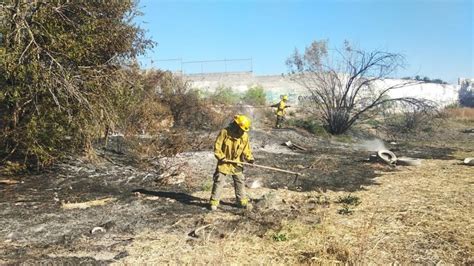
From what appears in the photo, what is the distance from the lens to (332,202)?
8.36 m

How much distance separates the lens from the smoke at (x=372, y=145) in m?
19.3

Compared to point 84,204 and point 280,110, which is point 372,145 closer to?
point 280,110

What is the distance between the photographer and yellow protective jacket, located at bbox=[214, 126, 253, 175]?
25.2ft

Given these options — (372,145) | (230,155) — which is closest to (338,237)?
(230,155)

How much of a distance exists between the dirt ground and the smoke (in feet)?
22.1

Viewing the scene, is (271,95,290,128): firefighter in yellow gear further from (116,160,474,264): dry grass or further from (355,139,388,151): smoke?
(116,160,474,264): dry grass

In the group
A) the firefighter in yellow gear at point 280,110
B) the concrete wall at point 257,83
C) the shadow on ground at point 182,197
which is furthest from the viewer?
the concrete wall at point 257,83

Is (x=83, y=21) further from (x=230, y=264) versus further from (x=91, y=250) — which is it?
(x=230, y=264)

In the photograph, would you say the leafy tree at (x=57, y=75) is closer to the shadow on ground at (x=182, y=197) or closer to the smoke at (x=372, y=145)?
the shadow on ground at (x=182, y=197)

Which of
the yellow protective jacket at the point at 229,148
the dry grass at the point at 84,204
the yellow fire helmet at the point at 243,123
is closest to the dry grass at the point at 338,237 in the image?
the yellow protective jacket at the point at 229,148

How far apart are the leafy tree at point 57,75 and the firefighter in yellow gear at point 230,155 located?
3331mm

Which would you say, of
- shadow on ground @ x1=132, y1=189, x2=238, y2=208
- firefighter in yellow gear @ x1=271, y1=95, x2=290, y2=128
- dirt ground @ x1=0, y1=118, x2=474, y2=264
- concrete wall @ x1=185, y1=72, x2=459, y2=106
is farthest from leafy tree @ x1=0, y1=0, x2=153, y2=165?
concrete wall @ x1=185, y1=72, x2=459, y2=106

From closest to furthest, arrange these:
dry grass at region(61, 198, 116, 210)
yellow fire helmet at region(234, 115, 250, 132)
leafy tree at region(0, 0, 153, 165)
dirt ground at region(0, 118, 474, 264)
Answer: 1. dirt ground at region(0, 118, 474, 264)
2. yellow fire helmet at region(234, 115, 250, 132)
3. dry grass at region(61, 198, 116, 210)
4. leafy tree at region(0, 0, 153, 165)

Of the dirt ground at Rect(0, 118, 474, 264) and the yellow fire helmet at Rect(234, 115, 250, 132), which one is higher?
the yellow fire helmet at Rect(234, 115, 250, 132)
